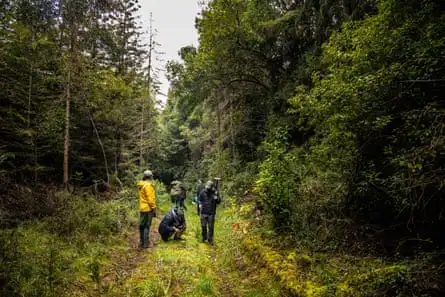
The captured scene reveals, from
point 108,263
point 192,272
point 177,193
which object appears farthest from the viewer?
point 177,193

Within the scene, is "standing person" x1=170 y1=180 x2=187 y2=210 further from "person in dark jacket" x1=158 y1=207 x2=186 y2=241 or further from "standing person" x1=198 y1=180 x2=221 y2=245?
"standing person" x1=198 y1=180 x2=221 y2=245

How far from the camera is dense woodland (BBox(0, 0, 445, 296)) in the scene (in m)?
4.23

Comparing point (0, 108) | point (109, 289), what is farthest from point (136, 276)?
point (0, 108)

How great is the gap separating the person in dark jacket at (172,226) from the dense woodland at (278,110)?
2.50 meters

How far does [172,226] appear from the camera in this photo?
28.5ft

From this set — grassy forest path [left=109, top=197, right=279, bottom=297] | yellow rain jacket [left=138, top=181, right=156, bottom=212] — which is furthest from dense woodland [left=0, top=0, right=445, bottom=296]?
yellow rain jacket [left=138, top=181, right=156, bottom=212]

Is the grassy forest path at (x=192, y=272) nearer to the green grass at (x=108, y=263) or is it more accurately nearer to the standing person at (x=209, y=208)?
the green grass at (x=108, y=263)

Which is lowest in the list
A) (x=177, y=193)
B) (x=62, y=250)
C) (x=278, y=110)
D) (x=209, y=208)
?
(x=62, y=250)

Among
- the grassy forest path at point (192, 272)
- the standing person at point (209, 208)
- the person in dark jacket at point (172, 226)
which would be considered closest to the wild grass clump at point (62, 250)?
the grassy forest path at point (192, 272)

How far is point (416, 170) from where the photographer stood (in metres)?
3.70

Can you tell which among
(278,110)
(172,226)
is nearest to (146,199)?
(172,226)

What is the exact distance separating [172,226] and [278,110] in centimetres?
850

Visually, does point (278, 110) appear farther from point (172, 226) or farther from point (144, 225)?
point (144, 225)

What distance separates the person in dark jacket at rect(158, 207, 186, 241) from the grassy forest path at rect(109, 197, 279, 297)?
0.70 feet
